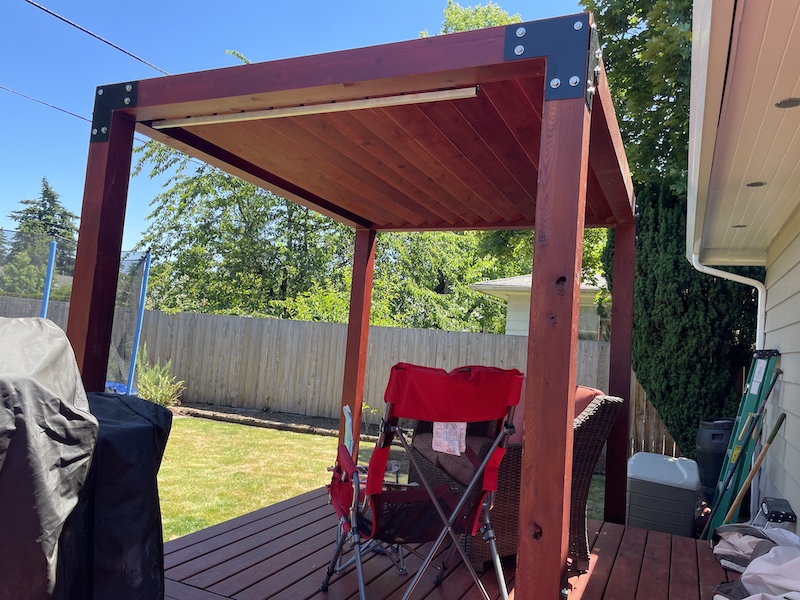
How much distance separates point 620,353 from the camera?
168 inches

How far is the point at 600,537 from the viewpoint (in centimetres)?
368

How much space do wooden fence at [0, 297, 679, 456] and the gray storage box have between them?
3.23 meters

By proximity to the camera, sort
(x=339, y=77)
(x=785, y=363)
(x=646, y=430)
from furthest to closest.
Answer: (x=646, y=430) → (x=785, y=363) → (x=339, y=77)

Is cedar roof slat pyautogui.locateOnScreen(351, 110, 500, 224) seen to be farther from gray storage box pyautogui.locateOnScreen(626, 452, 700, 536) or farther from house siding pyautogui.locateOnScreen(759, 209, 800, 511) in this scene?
gray storage box pyautogui.locateOnScreen(626, 452, 700, 536)

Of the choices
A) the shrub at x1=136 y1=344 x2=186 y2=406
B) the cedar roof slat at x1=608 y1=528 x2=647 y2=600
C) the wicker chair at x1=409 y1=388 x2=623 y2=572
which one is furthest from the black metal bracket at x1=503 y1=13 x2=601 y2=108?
the shrub at x1=136 y1=344 x2=186 y2=406

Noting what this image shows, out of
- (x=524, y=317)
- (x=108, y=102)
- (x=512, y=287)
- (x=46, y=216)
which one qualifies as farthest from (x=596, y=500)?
(x=46, y=216)

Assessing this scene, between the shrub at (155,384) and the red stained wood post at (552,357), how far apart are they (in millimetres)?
7674

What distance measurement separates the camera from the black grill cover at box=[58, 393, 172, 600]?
142 centimetres

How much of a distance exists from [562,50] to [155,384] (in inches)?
330

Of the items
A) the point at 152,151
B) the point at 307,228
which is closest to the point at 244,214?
the point at 307,228

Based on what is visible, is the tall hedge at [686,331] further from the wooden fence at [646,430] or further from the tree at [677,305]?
the wooden fence at [646,430]

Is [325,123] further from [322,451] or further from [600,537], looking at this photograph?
[322,451]

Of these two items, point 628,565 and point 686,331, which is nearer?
point 628,565

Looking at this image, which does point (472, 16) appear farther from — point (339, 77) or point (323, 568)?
point (323, 568)
